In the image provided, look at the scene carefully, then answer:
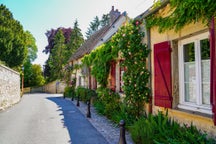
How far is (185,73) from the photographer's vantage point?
579 cm

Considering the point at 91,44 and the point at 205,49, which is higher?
the point at 91,44

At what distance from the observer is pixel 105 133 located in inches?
295

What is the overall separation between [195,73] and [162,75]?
1.24m

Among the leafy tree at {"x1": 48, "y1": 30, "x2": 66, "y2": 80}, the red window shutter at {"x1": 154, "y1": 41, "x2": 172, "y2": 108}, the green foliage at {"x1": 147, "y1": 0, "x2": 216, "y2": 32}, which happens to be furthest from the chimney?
the leafy tree at {"x1": 48, "y1": 30, "x2": 66, "y2": 80}

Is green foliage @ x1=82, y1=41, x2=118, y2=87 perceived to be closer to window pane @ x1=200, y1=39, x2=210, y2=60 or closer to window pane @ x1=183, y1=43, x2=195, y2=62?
window pane @ x1=183, y1=43, x2=195, y2=62

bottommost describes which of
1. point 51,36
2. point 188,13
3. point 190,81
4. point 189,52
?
point 190,81

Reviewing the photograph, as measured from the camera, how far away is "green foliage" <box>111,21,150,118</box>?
294 inches

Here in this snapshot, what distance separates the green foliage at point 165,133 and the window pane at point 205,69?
733mm

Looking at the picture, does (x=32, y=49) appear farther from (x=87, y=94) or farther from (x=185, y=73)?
(x=185, y=73)

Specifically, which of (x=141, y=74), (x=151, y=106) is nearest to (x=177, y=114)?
(x=151, y=106)

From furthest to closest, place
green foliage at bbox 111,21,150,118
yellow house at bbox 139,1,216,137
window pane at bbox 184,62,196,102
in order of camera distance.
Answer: green foliage at bbox 111,21,150,118 → window pane at bbox 184,62,196,102 → yellow house at bbox 139,1,216,137

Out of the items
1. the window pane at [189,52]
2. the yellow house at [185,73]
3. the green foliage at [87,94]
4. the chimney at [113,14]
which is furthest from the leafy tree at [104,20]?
the window pane at [189,52]

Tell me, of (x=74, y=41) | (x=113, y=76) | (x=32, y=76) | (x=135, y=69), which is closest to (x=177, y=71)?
(x=135, y=69)

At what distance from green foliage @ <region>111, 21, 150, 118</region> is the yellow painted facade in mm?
381
